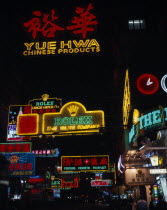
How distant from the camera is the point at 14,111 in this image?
2345cm

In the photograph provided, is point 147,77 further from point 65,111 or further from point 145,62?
point 65,111

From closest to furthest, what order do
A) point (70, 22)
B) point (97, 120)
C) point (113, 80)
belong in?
point (97, 120), point (70, 22), point (113, 80)

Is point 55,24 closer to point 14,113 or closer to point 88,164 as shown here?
point 88,164

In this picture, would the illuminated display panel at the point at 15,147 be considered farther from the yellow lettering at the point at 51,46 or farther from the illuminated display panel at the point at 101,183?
the illuminated display panel at the point at 101,183

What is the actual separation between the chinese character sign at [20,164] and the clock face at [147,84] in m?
7.30

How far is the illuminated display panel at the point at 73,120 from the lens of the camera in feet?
42.0

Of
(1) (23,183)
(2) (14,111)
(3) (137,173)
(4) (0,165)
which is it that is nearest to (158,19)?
(3) (137,173)

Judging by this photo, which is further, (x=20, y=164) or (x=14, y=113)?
(x=14, y=113)

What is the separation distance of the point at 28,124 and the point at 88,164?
23.7 feet

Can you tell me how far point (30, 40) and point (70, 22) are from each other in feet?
9.01

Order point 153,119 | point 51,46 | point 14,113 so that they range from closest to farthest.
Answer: point 153,119 < point 51,46 < point 14,113

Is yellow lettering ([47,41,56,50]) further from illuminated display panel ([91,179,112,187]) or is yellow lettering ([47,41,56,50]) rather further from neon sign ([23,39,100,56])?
illuminated display panel ([91,179,112,187])

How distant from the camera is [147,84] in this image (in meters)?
15.1

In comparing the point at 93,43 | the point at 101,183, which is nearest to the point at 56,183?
the point at 101,183
